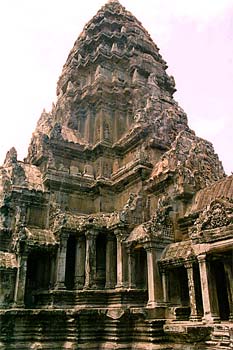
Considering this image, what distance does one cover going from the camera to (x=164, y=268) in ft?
45.6

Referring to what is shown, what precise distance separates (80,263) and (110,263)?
5.12ft

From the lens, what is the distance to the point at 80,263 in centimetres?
1681

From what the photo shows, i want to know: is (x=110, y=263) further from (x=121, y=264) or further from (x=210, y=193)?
(x=210, y=193)

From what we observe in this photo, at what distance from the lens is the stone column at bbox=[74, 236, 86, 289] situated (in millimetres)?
16453

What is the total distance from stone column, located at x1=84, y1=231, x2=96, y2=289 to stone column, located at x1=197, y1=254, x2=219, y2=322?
6327mm

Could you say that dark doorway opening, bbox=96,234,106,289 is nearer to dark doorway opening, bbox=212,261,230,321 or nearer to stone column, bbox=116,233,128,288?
stone column, bbox=116,233,128,288

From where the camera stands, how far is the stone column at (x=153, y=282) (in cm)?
1345

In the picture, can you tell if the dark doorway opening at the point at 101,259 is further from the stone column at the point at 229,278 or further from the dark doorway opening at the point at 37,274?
the stone column at the point at 229,278

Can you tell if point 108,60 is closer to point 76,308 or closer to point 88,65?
point 88,65

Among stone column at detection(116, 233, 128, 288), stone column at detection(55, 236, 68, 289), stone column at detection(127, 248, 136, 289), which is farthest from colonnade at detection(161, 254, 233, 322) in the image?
stone column at detection(55, 236, 68, 289)

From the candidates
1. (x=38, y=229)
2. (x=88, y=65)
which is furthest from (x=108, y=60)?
(x=38, y=229)

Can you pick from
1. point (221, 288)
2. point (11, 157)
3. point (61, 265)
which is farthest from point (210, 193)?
point (11, 157)

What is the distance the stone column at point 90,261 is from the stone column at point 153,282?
3.36 meters

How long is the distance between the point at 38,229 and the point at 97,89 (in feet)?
39.5
